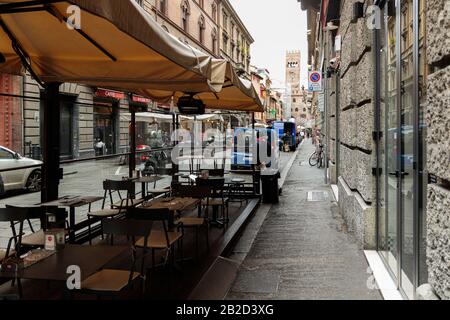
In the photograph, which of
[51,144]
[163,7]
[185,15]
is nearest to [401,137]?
Answer: [51,144]

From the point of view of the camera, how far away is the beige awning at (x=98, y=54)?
4206 mm

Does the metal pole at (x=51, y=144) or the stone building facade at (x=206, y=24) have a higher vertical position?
the stone building facade at (x=206, y=24)

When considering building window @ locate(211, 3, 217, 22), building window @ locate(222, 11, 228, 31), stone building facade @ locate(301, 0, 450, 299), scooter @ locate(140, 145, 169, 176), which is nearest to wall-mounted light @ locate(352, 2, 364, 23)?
stone building facade @ locate(301, 0, 450, 299)

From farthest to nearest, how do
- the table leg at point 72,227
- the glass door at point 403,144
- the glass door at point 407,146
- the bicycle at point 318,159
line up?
the bicycle at point 318,159 → the table leg at point 72,227 → the glass door at point 407,146 → the glass door at point 403,144

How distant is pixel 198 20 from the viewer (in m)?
43.4

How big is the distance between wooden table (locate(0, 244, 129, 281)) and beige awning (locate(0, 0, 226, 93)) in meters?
1.75

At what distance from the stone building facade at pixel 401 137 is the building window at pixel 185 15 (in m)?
32.7

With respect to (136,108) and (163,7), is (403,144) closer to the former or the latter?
(136,108)

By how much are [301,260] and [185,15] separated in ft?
120

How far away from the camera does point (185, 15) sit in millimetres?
39469

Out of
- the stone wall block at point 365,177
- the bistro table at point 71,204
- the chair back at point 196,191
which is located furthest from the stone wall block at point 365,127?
the bistro table at point 71,204

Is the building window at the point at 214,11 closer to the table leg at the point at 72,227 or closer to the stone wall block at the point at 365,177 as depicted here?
the stone wall block at the point at 365,177

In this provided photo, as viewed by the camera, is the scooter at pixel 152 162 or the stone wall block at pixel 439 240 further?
the scooter at pixel 152 162
